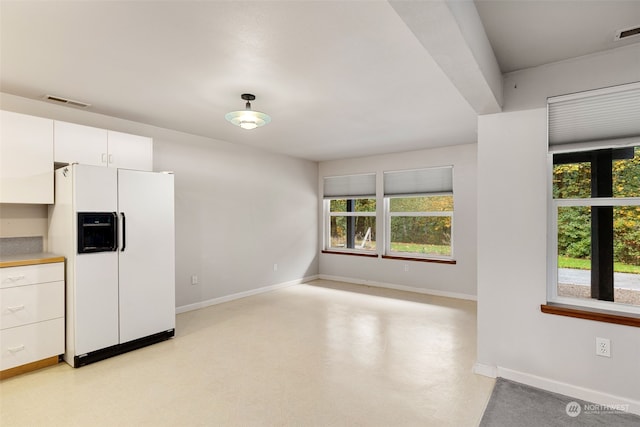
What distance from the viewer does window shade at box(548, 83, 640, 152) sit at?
2.28 m

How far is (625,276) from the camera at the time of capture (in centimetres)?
241

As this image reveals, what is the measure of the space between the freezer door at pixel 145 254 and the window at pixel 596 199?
3.72 meters

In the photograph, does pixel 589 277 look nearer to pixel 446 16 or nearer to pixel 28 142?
pixel 446 16

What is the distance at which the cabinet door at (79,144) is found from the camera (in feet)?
10.2

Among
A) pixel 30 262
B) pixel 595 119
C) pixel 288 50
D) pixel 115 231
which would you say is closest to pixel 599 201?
pixel 595 119

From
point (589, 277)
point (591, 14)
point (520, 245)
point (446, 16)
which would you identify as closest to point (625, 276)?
point (589, 277)

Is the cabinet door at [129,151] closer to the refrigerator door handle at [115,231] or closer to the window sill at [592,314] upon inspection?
the refrigerator door handle at [115,231]

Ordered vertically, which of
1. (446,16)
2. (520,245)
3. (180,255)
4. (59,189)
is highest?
(446,16)

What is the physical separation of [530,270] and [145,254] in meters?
3.65

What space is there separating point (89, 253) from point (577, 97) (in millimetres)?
4339

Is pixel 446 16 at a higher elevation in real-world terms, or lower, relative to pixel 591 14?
lower

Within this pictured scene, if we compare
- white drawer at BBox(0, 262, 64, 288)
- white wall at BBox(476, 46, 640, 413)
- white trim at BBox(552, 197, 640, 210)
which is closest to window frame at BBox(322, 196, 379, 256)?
white wall at BBox(476, 46, 640, 413)

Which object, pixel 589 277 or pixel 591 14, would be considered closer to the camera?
pixel 591 14
